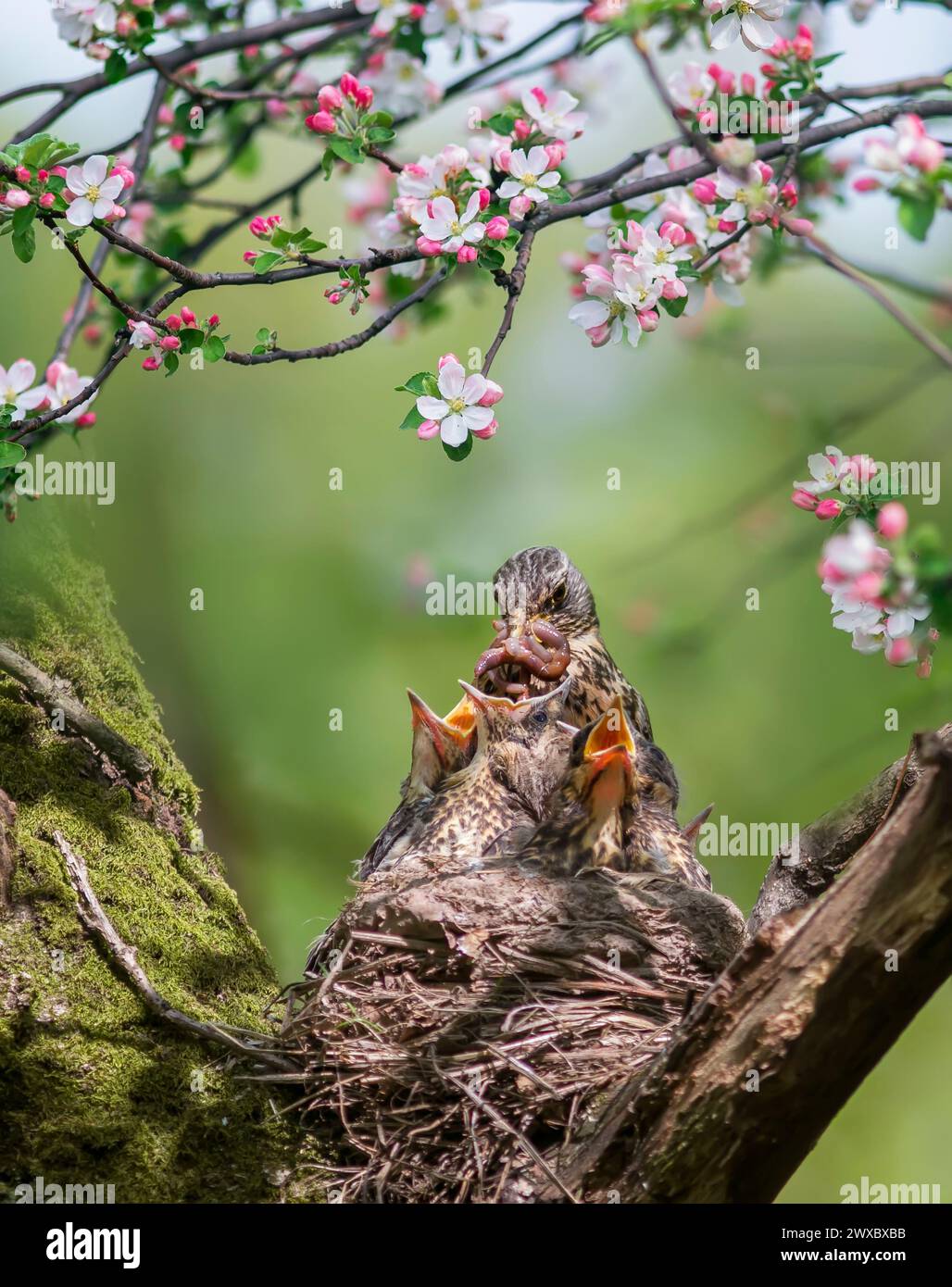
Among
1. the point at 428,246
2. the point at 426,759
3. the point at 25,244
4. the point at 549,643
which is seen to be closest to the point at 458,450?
the point at 428,246

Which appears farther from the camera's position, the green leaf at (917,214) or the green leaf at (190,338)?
the green leaf at (190,338)

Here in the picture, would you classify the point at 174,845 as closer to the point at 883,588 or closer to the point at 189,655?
the point at 883,588

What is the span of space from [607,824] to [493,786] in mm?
440

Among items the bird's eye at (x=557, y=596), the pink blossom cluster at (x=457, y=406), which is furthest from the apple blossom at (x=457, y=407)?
the bird's eye at (x=557, y=596)

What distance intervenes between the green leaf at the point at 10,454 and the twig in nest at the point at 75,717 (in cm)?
64

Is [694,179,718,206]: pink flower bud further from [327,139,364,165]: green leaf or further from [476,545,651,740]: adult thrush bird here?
[476,545,651,740]: adult thrush bird

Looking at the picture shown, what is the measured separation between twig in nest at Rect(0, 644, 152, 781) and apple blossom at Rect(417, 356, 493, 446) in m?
1.17

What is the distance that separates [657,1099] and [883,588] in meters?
0.85

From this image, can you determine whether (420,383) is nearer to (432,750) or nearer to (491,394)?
(491,394)

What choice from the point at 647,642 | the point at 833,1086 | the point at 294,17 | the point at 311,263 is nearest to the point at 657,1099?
the point at 833,1086

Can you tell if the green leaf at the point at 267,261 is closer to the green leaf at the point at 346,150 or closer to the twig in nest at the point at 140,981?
the green leaf at the point at 346,150

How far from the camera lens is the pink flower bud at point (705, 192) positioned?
299 cm

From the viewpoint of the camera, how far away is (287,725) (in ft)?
21.1

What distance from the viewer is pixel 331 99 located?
9.04ft
